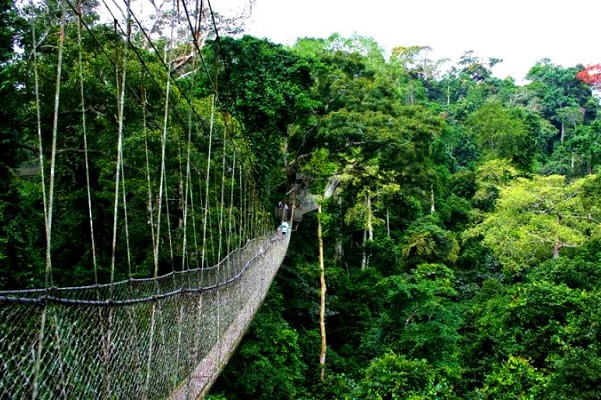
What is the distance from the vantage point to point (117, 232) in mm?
6059

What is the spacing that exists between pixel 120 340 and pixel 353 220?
10807 mm

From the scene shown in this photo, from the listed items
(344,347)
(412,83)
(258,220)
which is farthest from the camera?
(412,83)

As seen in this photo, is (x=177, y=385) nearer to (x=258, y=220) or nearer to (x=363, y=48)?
(x=258, y=220)

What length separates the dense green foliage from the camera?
4938mm

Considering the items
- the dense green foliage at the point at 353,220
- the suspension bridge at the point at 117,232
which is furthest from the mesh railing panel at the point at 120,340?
the dense green foliage at the point at 353,220

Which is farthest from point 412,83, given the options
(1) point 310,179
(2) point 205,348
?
(2) point 205,348

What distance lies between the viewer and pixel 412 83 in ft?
68.6

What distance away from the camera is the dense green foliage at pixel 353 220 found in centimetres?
494

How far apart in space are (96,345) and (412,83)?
2043cm

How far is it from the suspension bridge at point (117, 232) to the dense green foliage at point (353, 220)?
0.18 ft

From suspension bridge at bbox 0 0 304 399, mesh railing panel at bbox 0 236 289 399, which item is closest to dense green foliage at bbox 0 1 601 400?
suspension bridge at bbox 0 0 304 399

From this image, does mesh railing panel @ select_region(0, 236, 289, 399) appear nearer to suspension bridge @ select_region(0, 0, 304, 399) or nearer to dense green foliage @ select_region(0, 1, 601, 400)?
suspension bridge @ select_region(0, 0, 304, 399)

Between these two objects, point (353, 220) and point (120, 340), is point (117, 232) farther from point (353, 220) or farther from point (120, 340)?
point (353, 220)

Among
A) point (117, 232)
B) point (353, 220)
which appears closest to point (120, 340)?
point (117, 232)
